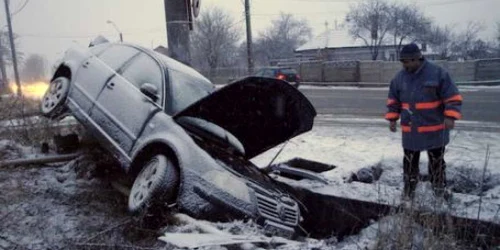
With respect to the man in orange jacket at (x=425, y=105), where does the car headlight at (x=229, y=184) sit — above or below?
below

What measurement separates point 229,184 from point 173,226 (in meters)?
0.66

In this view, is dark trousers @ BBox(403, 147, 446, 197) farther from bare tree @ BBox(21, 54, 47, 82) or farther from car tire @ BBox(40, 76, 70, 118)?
bare tree @ BBox(21, 54, 47, 82)

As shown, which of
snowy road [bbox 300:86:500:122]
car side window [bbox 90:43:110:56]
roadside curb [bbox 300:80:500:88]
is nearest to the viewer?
car side window [bbox 90:43:110:56]

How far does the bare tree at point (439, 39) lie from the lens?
52.9m

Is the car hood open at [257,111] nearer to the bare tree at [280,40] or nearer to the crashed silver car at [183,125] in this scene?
the crashed silver car at [183,125]

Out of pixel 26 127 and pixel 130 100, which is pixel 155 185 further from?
pixel 26 127

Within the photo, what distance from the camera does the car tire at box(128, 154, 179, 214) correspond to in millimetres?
4156

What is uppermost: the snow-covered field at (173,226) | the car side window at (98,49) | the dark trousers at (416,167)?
the car side window at (98,49)

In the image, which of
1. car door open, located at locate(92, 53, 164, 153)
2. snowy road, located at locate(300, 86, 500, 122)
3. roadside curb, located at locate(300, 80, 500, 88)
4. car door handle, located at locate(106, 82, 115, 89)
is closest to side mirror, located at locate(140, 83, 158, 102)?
car door open, located at locate(92, 53, 164, 153)

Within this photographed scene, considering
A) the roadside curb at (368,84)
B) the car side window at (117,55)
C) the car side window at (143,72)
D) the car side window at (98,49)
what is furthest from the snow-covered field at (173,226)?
the roadside curb at (368,84)

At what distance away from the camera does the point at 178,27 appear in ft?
27.4

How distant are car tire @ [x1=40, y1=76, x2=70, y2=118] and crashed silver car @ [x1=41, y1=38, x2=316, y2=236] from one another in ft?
0.05

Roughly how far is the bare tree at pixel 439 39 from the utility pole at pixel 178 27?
47.2 meters

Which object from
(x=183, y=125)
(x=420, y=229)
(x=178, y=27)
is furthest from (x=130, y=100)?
(x=420, y=229)
